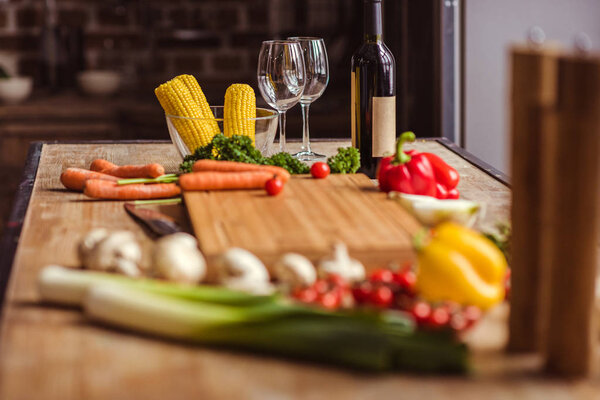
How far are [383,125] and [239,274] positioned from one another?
0.74m

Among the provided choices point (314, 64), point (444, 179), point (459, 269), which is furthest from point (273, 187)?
point (459, 269)

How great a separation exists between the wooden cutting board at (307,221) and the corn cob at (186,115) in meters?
0.28

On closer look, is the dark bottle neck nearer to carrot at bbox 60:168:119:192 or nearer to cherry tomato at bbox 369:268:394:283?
carrot at bbox 60:168:119:192

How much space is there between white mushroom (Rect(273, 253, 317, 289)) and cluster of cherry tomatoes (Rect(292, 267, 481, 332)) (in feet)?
0.06

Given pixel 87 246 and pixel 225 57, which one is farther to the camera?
pixel 225 57

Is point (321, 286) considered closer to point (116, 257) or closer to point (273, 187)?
point (116, 257)

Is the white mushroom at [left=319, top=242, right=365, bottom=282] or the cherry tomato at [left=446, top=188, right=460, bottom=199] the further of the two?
the cherry tomato at [left=446, top=188, right=460, bottom=199]

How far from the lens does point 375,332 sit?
79 centimetres

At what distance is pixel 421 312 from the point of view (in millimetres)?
852

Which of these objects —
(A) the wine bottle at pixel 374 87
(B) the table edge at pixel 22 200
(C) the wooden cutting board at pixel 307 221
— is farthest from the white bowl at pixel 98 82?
(C) the wooden cutting board at pixel 307 221

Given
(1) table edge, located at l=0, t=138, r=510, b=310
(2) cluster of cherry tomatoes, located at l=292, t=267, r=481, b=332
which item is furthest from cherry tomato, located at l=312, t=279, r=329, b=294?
(1) table edge, located at l=0, t=138, r=510, b=310

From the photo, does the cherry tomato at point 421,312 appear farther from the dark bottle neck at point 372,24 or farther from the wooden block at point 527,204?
the dark bottle neck at point 372,24

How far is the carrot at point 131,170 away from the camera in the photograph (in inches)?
61.3

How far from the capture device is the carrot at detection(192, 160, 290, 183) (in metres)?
1.48
